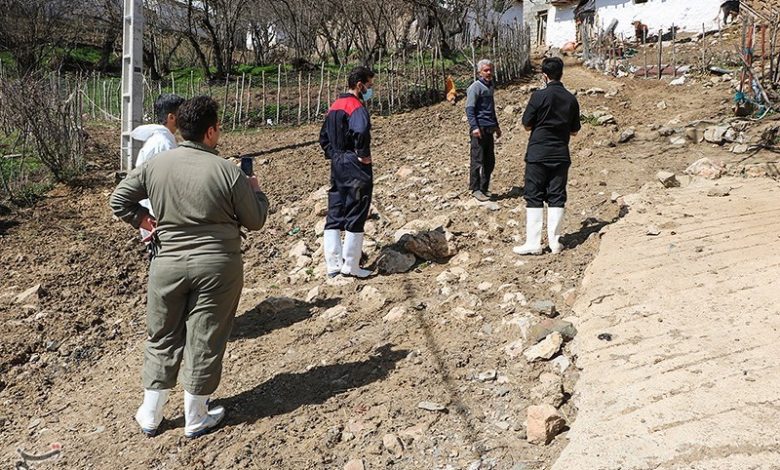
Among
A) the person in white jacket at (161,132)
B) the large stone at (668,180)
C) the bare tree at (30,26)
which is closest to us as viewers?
the person in white jacket at (161,132)

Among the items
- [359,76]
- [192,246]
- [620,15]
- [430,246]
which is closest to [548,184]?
[430,246]

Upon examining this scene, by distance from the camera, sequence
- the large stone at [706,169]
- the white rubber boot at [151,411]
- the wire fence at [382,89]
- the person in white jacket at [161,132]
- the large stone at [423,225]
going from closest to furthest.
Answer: the white rubber boot at [151,411] → the person in white jacket at [161,132] → the large stone at [423,225] → the large stone at [706,169] → the wire fence at [382,89]

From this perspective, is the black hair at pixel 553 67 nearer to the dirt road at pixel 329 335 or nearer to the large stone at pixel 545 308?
the dirt road at pixel 329 335

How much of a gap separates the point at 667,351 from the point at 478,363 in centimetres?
92

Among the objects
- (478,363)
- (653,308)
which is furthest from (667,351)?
(478,363)

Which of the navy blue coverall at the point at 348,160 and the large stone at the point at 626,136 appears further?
the large stone at the point at 626,136

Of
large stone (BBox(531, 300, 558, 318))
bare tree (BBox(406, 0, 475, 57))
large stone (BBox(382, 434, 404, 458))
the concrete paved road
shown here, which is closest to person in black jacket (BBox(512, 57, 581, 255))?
the concrete paved road

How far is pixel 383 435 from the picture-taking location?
9.58 feet

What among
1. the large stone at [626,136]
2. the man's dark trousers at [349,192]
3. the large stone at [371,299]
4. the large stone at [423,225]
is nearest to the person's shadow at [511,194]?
the large stone at [423,225]

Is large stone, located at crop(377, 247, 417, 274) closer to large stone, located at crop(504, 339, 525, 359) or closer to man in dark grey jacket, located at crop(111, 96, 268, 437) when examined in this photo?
large stone, located at crop(504, 339, 525, 359)

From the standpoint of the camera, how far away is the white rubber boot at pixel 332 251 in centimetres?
485

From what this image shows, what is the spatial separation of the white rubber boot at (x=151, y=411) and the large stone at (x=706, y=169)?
525 cm

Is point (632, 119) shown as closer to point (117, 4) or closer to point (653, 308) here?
point (653, 308)

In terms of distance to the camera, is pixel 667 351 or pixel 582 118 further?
pixel 582 118
